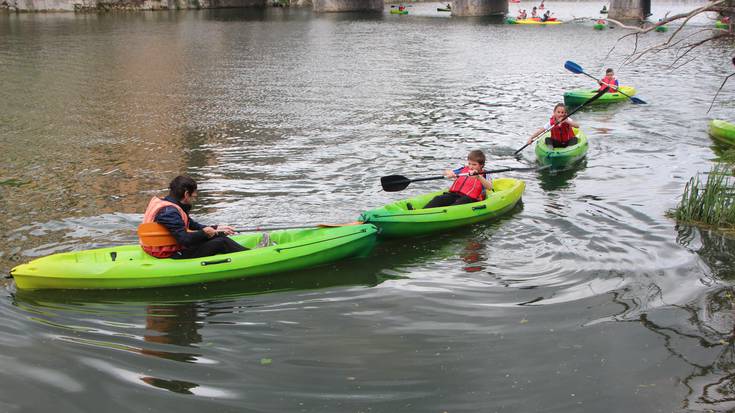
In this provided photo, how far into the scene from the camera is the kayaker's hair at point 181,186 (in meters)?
8.05

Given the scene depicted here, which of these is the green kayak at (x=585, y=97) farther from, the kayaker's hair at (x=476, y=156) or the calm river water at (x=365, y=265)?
the kayaker's hair at (x=476, y=156)

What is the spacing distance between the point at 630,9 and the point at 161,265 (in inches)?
2106

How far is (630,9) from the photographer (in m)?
54.3

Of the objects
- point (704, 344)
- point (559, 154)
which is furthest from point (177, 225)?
point (559, 154)

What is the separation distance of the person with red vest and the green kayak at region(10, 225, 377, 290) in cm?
17

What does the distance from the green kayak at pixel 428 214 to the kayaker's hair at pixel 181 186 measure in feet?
8.31

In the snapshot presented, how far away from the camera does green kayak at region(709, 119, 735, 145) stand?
1600cm

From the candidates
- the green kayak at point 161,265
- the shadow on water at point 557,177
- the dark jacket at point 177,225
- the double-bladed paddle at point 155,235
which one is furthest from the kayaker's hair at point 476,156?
the double-bladed paddle at point 155,235

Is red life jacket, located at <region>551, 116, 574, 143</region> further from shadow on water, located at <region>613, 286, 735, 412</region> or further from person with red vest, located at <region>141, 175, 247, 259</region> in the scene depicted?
person with red vest, located at <region>141, 175, 247, 259</region>

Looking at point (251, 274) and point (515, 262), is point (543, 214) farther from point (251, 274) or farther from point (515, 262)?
point (251, 274)

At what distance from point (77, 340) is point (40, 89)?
56.9ft

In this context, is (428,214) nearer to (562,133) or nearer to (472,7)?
(562,133)

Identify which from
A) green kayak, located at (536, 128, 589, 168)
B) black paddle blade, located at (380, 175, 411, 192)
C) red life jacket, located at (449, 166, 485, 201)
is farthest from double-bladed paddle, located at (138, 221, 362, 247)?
green kayak, located at (536, 128, 589, 168)

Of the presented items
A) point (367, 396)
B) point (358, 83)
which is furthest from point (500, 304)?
point (358, 83)
